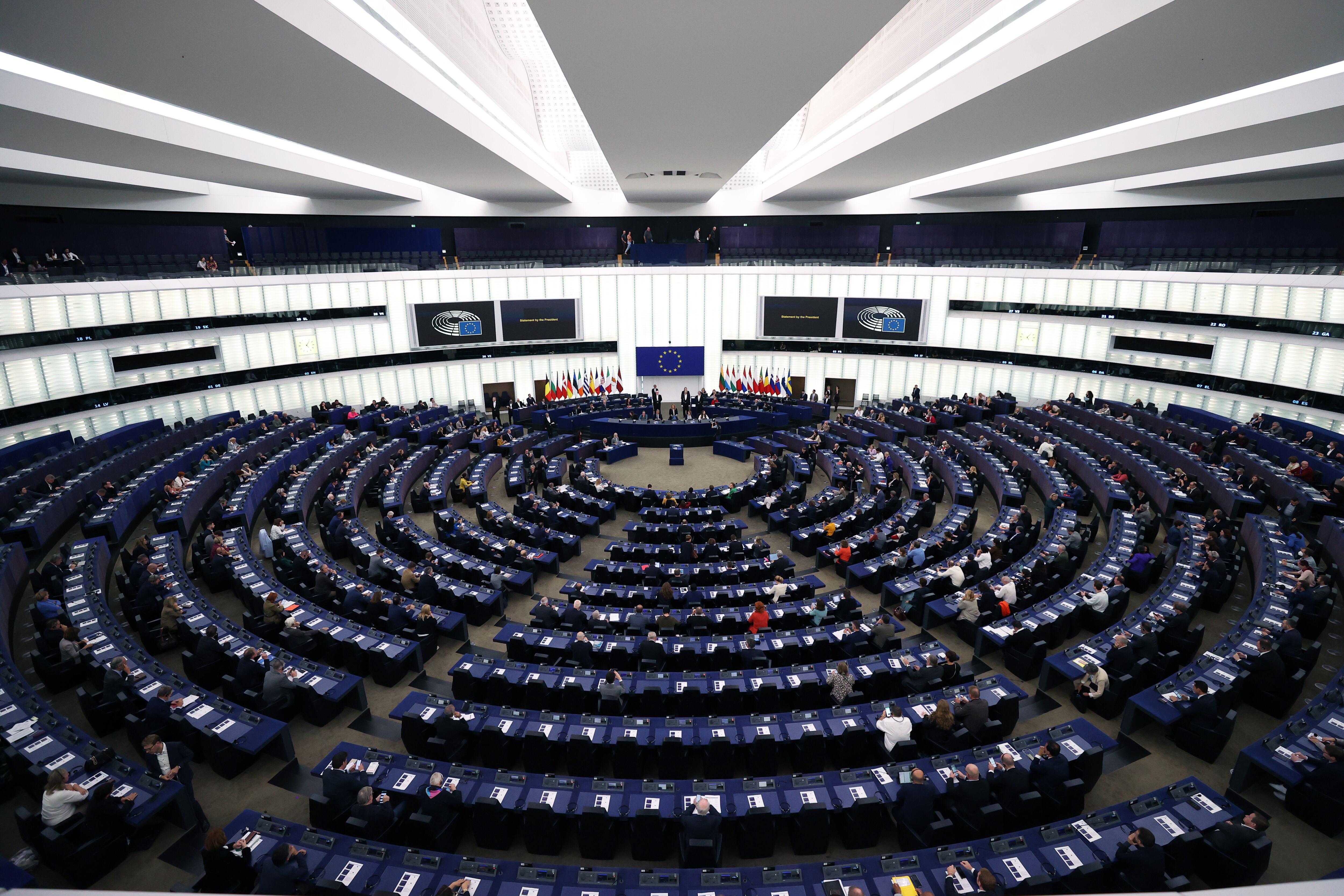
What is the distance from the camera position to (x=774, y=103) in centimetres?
1430

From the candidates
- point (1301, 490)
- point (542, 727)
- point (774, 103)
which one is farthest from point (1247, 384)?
point (542, 727)

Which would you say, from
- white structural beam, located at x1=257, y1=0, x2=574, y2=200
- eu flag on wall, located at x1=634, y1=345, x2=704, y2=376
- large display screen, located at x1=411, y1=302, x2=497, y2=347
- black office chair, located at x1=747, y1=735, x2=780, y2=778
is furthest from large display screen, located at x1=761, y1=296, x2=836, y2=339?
black office chair, located at x1=747, y1=735, x2=780, y2=778

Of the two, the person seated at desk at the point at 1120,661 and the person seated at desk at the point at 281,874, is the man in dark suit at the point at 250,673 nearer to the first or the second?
the person seated at desk at the point at 281,874

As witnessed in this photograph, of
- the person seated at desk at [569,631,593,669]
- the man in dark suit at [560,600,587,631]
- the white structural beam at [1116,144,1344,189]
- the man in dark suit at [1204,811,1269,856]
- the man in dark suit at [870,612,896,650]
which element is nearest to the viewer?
the man in dark suit at [1204,811,1269,856]

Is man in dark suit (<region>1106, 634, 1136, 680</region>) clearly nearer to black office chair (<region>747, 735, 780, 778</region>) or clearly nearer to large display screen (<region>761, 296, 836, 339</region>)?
black office chair (<region>747, 735, 780, 778</region>)

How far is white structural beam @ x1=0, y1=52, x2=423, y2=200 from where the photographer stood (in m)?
12.9

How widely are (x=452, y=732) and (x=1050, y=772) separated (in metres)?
8.03

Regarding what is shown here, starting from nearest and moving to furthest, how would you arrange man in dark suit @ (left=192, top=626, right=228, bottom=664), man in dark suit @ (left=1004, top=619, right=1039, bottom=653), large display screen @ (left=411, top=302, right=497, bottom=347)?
man in dark suit @ (left=192, top=626, right=228, bottom=664)
man in dark suit @ (left=1004, top=619, right=1039, bottom=653)
large display screen @ (left=411, top=302, right=497, bottom=347)

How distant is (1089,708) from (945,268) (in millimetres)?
26296

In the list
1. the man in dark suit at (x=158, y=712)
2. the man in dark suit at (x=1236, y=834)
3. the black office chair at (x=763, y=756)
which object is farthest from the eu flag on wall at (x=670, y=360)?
the man in dark suit at (x=1236, y=834)

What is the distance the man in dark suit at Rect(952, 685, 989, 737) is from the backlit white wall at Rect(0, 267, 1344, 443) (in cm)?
2208

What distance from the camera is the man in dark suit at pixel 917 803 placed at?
752 centimetres

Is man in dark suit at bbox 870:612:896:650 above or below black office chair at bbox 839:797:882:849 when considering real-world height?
above

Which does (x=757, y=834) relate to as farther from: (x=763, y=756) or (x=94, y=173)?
(x=94, y=173)
